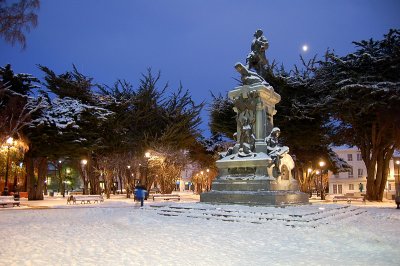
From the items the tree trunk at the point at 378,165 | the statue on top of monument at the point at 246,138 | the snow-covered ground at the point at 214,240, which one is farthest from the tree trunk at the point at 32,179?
the tree trunk at the point at 378,165

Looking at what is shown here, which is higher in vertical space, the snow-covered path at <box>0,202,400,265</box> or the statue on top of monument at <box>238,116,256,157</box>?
the statue on top of monument at <box>238,116,256,157</box>

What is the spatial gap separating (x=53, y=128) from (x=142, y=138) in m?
11.3

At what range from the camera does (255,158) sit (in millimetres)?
16250

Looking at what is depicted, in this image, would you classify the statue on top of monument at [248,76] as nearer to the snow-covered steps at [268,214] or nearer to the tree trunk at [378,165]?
the snow-covered steps at [268,214]

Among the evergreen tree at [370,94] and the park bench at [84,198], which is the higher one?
the evergreen tree at [370,94]

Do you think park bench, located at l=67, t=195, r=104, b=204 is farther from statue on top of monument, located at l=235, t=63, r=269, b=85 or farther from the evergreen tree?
the evergreen tree

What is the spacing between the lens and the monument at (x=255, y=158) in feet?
50.8

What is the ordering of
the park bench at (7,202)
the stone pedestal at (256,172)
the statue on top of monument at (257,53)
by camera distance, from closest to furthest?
the stone pedestal at (256,172), the statue on top of monument at (257,53), the park bench at (7,202)

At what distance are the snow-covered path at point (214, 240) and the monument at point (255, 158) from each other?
207cm

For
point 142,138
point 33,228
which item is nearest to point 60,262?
point 33,228

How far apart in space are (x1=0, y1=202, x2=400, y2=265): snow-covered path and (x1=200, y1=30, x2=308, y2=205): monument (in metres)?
2.07

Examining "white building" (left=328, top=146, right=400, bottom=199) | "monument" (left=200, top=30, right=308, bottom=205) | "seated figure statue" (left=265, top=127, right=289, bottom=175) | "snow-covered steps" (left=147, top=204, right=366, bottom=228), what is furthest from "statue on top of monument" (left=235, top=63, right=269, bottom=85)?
"white building" (left=328, top=146, right=400, bottom=199)

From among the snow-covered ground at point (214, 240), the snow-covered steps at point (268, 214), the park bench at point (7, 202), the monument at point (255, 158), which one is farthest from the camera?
the park bench at point (7, 202)

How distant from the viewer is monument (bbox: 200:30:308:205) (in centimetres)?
1549
